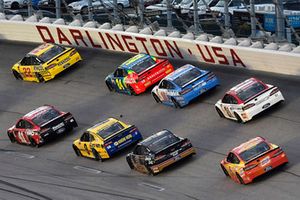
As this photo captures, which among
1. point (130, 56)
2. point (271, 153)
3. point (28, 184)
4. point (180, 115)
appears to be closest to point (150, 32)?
point (130, 56)

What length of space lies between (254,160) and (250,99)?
611 cm

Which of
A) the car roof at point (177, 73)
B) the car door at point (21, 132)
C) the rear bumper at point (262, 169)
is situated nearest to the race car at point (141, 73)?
the car roof at point (177, 73)

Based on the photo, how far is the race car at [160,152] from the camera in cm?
3578

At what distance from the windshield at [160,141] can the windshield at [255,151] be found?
3515 mm

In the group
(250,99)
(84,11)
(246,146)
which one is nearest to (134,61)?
(250,99)

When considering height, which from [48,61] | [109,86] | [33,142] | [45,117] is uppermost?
[45,117]

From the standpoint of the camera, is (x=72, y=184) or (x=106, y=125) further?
(x=106, y=125)

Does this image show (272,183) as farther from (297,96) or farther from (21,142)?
(21,142)

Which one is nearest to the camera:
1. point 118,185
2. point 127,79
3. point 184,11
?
point 118,185

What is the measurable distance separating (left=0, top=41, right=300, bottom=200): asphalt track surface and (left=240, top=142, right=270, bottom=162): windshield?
85cm

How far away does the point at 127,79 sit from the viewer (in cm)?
4534

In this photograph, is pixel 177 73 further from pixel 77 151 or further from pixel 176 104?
pixel 77 151

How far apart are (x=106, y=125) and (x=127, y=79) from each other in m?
6.58

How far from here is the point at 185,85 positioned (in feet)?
138
